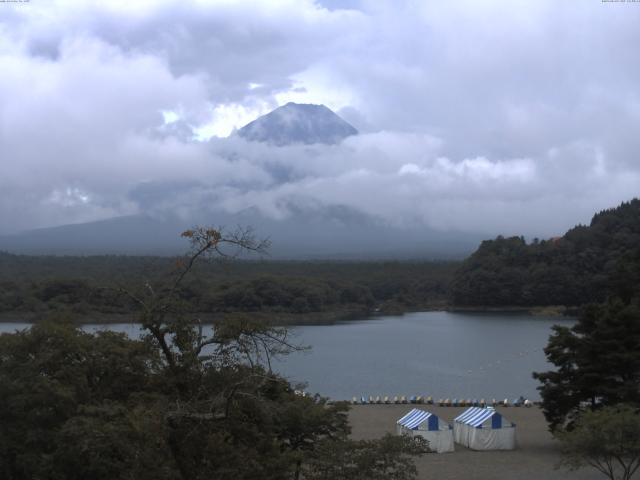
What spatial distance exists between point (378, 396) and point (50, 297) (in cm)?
2049

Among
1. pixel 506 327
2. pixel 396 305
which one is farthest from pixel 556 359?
pixel 396 305

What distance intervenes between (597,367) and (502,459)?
2169 millimetres

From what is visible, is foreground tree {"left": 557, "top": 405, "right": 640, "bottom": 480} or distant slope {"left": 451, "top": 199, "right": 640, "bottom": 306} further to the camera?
distant slope {"left": 451, "top": 199, "right": 640, "bottom": 306}

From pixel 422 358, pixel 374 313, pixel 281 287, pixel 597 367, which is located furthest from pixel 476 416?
pixel 374 313

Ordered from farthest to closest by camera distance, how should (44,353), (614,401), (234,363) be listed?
(614,401) → (44,353) → (234,363)

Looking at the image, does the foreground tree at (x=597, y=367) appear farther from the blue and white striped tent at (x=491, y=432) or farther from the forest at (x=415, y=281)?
the forest at (x=415, y=281)

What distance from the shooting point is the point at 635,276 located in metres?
17.5

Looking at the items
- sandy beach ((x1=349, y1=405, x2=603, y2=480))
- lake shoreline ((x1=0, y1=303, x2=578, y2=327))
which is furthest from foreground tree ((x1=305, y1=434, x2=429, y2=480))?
lake shoreline ((x1=0, y1=303, x2=578, y2=327))

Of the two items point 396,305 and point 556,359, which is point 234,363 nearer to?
point 556,359

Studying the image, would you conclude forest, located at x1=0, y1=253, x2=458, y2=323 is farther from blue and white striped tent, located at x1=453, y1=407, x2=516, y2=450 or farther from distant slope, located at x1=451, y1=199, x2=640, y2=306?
blue and white striped tent, located at x1=453, y1=407, x2=516, y2=450

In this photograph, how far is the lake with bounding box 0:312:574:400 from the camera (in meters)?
22.8

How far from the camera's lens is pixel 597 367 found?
13117 millimetres

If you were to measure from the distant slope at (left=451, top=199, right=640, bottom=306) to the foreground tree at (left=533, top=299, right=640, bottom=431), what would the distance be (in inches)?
1324

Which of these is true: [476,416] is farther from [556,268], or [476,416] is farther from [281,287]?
[556,268]
